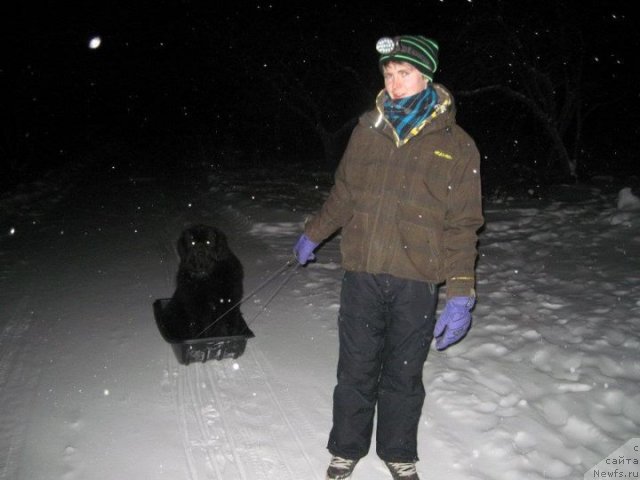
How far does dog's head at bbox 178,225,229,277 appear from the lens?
154 inches

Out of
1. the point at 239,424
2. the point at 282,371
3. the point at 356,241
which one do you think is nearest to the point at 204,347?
the point at 282,371

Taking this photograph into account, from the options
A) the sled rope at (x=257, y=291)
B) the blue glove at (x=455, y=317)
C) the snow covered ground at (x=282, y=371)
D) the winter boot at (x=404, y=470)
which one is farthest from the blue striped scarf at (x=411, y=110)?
the snow covered ground at (x=282, y=371)

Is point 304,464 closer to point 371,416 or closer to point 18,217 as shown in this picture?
point 371,416

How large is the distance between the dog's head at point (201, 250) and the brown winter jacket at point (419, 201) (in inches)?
71.1

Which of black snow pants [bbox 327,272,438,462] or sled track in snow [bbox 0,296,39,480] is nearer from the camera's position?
black snow pants [bbox 327,272,438,462]

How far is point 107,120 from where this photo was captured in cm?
4659

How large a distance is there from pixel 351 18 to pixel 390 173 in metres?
14.6

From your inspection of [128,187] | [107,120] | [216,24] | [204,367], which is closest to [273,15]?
[216,24]

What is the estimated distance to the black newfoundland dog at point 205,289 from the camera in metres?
3.95

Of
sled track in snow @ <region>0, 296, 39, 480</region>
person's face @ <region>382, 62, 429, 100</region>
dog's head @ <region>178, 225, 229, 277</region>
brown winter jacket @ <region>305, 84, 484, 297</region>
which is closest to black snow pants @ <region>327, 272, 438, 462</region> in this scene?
brown winter jacket @ <region>305, 84, 484, 297</region>

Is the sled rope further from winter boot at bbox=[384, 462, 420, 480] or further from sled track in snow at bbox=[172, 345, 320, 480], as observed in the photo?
winter boot at bbox=[384, 462, 420, 480]

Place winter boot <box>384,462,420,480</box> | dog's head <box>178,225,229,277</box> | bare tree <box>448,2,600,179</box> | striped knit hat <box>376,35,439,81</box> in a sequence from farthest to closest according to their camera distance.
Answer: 1. bare tree <box>448,2,600,179</box>
2. dog's head <box>178,225,229,277</box>
3. winter boot <box>384,462,420,480</box>
4. striped knit hat <box>376,35,439,81</box>

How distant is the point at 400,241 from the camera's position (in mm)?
2375

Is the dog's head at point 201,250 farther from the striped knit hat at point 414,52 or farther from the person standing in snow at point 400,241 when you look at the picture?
the striped knit hat at point 414,52
